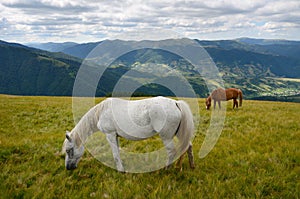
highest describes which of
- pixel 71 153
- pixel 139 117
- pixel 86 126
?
pixel 139 117

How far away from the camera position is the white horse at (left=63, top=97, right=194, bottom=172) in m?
6.61

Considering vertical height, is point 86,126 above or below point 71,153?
above

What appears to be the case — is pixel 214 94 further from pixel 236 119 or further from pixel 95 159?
pixel 95 159

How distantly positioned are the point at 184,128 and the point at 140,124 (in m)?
1.40

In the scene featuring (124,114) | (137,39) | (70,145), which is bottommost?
(70,145)

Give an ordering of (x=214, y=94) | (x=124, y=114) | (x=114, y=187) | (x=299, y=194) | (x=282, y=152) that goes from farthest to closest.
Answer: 1. (x=214, y=94)
2. (x=282, y=152)
3. (x=124, y=114)
4. (x=114, y=187)
5. (x=299, y=194)

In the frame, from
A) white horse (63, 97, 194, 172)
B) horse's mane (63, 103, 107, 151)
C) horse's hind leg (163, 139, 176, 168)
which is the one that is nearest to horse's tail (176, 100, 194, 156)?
white horse (63, 97, 194, 172)

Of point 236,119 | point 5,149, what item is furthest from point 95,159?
point 236,119

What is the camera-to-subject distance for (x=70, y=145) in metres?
7.09

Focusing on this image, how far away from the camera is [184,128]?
22.2 ft

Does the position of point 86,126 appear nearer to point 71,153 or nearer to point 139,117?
point 71,153

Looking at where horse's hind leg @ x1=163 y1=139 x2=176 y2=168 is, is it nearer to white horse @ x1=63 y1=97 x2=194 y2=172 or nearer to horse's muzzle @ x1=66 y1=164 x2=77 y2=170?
white horse @ x1=63 y1=97 x2=194 y2=172

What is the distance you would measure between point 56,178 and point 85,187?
1.18 m

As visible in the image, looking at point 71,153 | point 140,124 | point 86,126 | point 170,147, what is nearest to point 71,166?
point 71,153
